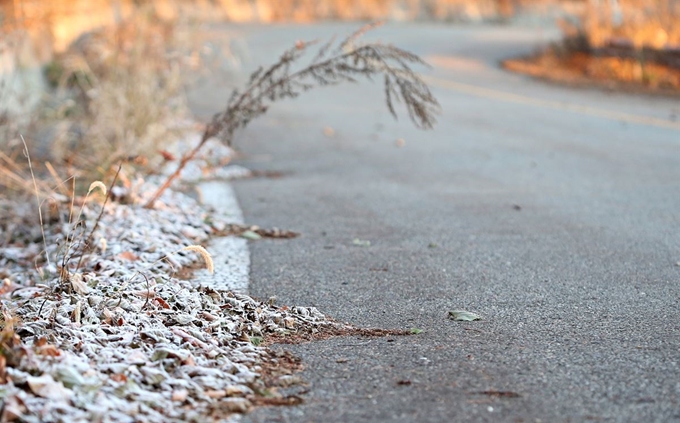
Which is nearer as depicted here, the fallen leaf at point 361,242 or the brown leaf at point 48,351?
the brown leaf at point 48,351

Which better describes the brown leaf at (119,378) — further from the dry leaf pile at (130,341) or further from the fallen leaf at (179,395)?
the fallen leaf at (179,395)

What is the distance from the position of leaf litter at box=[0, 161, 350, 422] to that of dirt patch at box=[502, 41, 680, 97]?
39.9ft

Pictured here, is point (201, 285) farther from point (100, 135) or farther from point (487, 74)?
point (487, 74)

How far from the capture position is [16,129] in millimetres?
8609

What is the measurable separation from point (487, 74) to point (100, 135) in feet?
38.7

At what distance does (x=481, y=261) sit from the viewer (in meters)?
5.71

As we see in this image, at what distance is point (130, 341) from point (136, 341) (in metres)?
0.02

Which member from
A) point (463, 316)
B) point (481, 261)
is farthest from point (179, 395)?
point (481, 261)

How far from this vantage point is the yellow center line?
492 inches

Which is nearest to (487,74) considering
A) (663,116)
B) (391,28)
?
(663,116)

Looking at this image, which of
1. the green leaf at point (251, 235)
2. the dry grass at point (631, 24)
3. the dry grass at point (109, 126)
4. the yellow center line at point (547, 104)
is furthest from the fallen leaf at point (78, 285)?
the dry grass at point (631, 24)

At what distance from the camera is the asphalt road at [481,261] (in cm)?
365

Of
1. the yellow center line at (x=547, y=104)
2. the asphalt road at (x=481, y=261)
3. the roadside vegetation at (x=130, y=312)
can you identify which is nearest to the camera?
the roadside vegetation at (x=130, y=312)

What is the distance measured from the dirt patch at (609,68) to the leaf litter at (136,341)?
39.9ft
